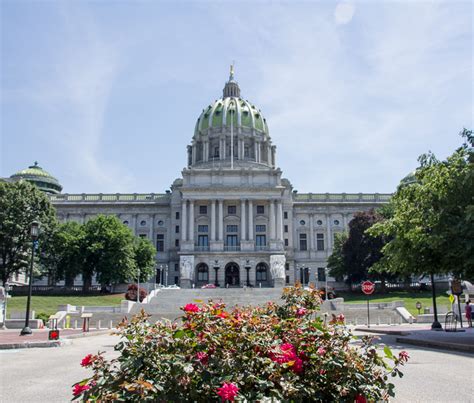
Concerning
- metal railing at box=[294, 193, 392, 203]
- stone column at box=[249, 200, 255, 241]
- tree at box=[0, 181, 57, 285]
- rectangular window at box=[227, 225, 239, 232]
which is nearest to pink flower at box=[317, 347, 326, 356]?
tree at box=[0, 181, 57, 285]

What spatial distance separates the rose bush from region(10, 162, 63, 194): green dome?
99.6 meters

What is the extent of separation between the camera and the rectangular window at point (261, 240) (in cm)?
8381

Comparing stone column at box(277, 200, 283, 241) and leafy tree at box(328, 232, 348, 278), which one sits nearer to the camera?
leafy tree at box(328, 232, 348, 278)

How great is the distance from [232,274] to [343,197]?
29.4 m

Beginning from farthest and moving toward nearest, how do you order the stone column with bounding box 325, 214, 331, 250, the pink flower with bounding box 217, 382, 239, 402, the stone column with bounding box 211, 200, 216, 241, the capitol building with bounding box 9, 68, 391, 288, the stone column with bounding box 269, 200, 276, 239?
the stone column with bounding box 325, 214, 331, 250, the stone column with bounding box 269, 200, 276, 239, the stone column with bounding box 211, 200, 216, 241, the capitol building with bounding box 9, 68, 391, 288, the pink flower with bounding box 217, 382, 239, 402

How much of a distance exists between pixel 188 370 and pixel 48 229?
6398 cm

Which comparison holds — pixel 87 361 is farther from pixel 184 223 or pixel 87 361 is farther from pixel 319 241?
pixel 319 241

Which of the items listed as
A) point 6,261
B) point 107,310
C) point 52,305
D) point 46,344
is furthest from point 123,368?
point 6,261

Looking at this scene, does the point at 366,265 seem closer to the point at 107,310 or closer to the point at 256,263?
the point at 256,263

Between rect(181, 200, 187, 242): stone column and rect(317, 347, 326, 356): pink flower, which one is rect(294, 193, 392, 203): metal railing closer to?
rect(181, 200, 187, 242): stone column

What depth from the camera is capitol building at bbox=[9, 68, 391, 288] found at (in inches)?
3172

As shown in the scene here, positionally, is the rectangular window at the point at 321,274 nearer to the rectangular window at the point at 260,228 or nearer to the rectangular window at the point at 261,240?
the rectangular window at the point at 261,240

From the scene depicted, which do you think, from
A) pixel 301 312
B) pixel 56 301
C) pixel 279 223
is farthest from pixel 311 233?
pixel 301 312

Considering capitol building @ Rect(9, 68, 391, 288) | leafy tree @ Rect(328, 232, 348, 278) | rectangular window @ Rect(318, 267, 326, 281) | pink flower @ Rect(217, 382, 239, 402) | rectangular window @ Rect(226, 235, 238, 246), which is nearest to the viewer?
pink flower @ Rect(217, 382, 239, 402)
